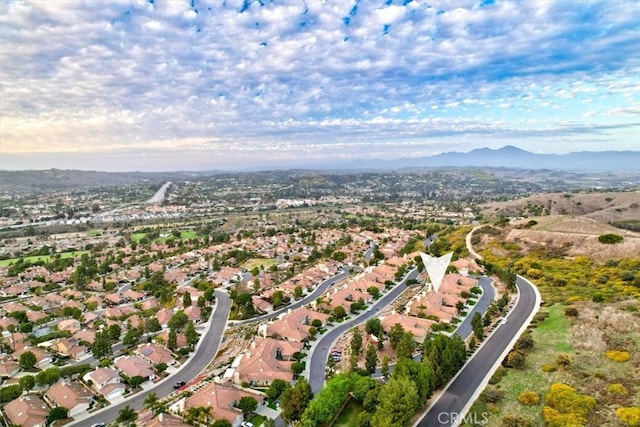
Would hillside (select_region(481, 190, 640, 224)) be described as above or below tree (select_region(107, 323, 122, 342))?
above

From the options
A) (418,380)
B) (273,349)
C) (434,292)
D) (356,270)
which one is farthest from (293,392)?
(356,270)

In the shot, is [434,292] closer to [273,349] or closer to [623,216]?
[273,349]

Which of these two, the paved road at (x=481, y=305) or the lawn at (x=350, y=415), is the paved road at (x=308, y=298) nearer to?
the paved road at (x=481, y=305)

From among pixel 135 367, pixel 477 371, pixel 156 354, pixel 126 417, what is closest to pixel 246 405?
pixel 126 417

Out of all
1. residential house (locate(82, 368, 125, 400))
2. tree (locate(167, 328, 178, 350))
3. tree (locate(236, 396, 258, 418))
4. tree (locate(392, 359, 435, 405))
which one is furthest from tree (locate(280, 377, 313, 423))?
tree (locate(167, 328, 178, 350))

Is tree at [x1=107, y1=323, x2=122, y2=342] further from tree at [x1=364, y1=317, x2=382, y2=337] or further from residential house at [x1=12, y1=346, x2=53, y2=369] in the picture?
tree at [x1=364, y1=317, x2=382, y2=337]

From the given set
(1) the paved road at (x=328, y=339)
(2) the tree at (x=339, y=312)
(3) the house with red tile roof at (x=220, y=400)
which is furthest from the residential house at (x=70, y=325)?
(2) the tree at (x=339, y=312)
